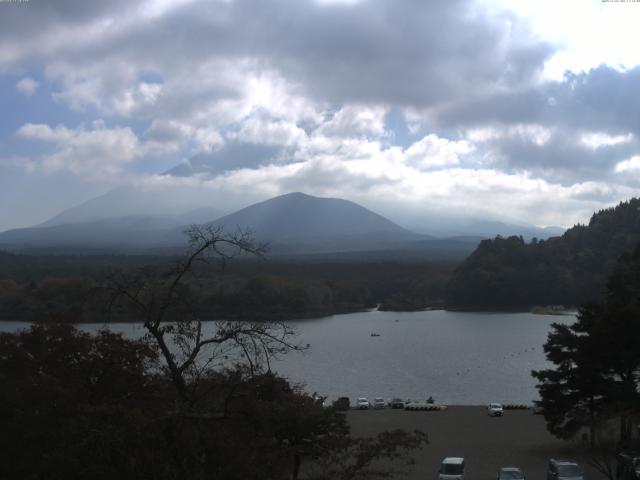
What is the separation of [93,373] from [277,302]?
134 feet

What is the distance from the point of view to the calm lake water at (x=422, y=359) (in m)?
22.0

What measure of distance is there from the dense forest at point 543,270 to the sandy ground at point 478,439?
40152 millimetres

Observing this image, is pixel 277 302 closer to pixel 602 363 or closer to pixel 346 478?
pixel 602 363

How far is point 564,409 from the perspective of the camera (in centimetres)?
1123

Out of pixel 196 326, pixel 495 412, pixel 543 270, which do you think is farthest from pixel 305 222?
pixel 196 326

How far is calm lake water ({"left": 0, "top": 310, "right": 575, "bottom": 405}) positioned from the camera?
22.0m

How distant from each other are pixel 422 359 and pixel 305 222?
160433 millimetres

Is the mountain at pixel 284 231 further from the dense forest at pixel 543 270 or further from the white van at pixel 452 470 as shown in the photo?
the white van at pixel 452 470

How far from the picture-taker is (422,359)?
95.3 ft

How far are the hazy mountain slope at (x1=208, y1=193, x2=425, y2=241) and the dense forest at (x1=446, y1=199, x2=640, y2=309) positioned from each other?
354 feet

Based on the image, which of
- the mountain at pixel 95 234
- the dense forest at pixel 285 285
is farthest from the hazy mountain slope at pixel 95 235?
the dense forest at pixel 285 285

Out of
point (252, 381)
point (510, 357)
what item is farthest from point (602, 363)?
point (510, 357)

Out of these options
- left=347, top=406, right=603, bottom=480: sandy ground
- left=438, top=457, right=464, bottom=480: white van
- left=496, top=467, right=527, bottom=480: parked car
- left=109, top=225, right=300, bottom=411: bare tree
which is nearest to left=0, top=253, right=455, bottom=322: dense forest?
left=347, top=406, right=603, bottom=480: sandy ground

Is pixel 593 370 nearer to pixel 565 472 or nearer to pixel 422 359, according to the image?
pixel 565 472
